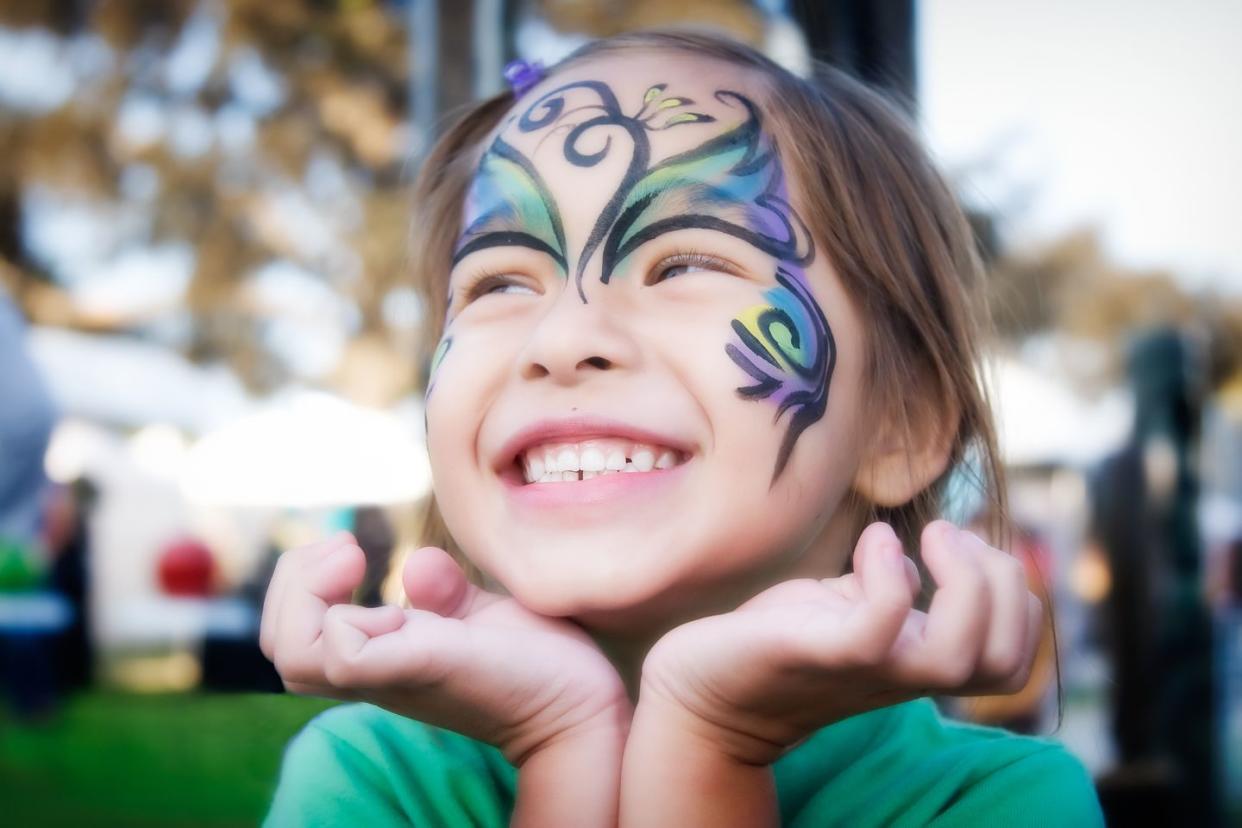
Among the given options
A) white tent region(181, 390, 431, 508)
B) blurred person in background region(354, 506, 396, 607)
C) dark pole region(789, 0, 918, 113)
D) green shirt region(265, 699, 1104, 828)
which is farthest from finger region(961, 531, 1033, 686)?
white tent region(181, 390, 431, 508)

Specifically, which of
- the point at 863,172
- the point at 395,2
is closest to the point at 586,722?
the point at 863,172

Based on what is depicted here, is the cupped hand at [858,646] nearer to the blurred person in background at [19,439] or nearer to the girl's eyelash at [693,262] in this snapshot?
the girl's eyelash at [693,262]

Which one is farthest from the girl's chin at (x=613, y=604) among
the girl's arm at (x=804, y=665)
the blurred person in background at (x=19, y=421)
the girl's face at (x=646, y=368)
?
the blurred person in background at (x=19, y=421)

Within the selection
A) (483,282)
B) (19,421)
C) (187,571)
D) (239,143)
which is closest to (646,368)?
(483,282)

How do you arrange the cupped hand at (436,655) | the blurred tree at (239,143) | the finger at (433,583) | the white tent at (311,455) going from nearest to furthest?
the cupped hand at (436,655), the finger at (433,583), the white tent at (311,455), the blurred tree at (239,143)

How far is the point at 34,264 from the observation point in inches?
432

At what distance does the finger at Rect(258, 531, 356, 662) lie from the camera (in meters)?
1.07

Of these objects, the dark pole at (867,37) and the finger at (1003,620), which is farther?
the dark pole at (867,37)

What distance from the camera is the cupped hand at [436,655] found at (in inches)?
38.4

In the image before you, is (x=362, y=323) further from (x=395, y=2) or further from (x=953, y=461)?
(x=953, y=461)

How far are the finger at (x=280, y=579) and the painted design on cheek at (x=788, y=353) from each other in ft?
1.46

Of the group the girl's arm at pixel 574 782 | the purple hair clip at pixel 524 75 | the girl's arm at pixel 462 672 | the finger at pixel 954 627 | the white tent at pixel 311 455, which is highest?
the purple hair clip at pixel 524 75

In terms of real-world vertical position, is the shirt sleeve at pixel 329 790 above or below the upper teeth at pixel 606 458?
below

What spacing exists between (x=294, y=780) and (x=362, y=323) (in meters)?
7.84
